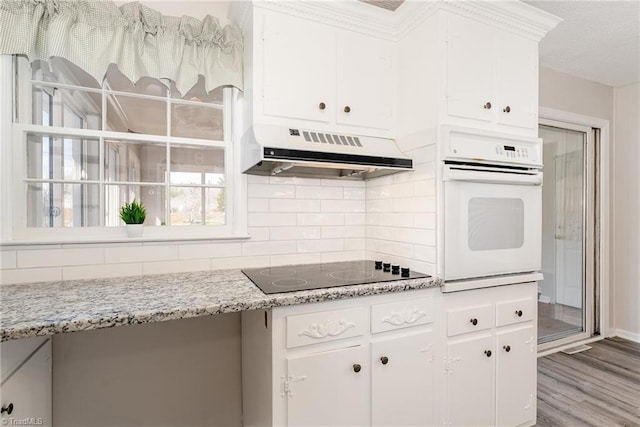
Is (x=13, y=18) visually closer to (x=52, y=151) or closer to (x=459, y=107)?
(x=52, y=151)

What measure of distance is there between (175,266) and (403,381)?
52.5 inches

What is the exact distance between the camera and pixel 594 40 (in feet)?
8.10

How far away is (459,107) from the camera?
1.79 metres

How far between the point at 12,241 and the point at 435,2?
2.39 m

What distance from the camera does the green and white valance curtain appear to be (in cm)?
157

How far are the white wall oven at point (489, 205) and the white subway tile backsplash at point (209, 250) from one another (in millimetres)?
1164

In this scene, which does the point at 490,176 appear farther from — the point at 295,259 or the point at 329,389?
the point at 329,389

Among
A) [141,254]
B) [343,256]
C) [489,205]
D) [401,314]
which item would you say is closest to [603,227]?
[489,205]

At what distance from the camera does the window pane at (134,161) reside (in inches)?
72.6

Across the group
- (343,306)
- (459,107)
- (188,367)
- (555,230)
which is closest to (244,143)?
(343,306)

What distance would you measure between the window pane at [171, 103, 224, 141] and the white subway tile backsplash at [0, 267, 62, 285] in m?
0.94

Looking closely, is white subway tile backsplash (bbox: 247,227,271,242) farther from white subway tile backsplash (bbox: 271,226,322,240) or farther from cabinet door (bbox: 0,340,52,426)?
cabinet door (bbox: 0,340,52,426)

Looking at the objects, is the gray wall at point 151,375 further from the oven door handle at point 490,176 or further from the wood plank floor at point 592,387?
the wood plank floor at point 592,387

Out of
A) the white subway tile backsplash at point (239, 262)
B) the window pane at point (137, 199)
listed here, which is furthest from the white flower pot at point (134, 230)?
the white subway tile backsplash at point (239, 262)
